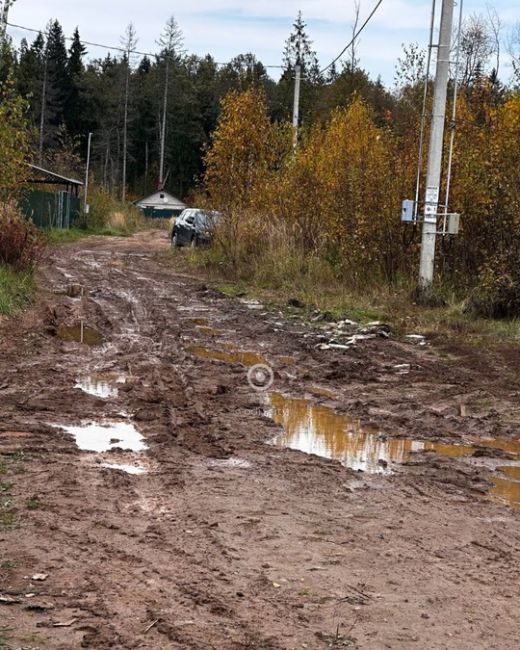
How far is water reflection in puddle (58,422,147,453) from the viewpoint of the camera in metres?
6.74

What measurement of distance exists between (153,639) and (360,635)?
2.80 feet

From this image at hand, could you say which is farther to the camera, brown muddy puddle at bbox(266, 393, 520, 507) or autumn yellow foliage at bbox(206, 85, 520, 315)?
autumn yellow foliage at bbox(206, 85, 520, 315)

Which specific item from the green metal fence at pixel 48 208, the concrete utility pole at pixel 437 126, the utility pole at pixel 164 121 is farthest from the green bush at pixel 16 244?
the utility pole at pixel 164 121

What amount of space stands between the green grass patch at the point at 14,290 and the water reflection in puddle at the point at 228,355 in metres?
2.96

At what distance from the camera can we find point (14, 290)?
14266 mm

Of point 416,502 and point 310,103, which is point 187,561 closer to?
point 416,502

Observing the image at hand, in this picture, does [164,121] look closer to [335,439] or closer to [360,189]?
[360,189]

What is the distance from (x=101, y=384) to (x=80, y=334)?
3433mm

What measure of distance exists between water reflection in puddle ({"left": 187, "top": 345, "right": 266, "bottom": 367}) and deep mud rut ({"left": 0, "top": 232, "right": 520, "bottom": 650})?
226 millimetres

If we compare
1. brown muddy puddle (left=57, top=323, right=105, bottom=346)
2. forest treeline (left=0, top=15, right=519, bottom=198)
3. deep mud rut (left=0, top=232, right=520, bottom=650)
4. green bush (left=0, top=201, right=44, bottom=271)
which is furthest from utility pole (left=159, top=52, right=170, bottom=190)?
deep mud rut (left=0, top=232, right=520, bottom=650)

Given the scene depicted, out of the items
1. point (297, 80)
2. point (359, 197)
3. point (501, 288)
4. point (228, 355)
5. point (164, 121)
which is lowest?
point (228, 355)

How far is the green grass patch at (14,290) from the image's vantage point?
509 inches

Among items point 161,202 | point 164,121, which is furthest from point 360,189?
point 164,121

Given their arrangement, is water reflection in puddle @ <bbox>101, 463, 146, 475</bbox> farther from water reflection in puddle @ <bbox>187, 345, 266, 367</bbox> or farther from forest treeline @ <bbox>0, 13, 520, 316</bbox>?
forest treeline @ <bbox>0, 13, 520, 316</bbox>
